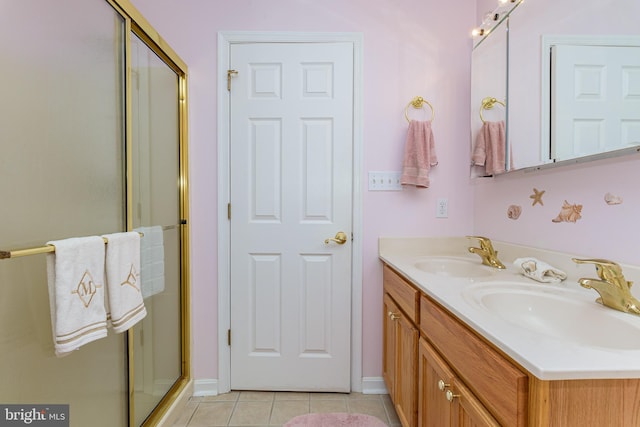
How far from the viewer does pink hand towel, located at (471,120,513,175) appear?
157 cm

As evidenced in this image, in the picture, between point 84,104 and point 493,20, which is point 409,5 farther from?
point 84,104

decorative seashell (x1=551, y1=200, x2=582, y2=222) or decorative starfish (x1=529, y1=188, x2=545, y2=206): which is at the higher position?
decorative starfish (x1=529, y1=188, x2=545, y2=206)

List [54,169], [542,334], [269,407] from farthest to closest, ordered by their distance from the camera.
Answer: [269,407]
[54,169]
[542,334]

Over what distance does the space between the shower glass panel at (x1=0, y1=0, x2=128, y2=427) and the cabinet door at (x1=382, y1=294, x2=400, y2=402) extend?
127 centimetres

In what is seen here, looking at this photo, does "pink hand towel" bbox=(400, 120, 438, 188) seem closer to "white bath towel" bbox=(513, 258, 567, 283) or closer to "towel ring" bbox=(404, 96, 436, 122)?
"towel ring" bbox=(404, 96, 436, 122)

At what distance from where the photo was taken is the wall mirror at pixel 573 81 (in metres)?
0.95

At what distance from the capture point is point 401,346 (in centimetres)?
144

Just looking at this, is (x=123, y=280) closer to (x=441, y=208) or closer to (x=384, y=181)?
(x=384, y=181)

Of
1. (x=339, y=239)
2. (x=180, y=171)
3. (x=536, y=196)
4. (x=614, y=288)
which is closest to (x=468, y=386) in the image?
(x=614, y=288)

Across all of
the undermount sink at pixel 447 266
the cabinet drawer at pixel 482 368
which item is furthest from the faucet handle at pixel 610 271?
the undermount sink at pixel 447 266

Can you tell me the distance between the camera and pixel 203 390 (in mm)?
1840

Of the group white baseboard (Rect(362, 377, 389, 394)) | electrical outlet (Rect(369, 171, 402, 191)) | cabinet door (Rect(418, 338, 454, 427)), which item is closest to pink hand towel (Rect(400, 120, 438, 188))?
electrical outlet (Rect(369, 171, 402, 191))

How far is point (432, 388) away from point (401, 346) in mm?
362

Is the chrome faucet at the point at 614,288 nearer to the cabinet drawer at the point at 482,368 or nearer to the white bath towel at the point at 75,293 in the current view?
the cabinet drawer at the point at 482,368
